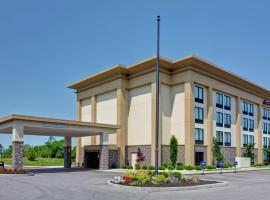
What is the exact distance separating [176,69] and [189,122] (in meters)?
7.44

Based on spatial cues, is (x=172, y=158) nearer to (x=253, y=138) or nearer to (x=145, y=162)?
(x=145, y=162)

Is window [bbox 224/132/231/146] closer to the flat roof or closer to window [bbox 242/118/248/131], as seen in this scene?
window [bbox 242/118/248/131]

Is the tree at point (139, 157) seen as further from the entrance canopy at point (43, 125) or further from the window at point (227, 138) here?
the window at point (227, 138)

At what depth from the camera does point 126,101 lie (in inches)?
1875

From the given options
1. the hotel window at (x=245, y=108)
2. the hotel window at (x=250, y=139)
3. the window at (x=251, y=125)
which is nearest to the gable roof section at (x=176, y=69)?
the hotel window at (x=245, y=108)

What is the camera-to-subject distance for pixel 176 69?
148 ft

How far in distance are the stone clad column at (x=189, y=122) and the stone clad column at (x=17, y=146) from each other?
19.9 m

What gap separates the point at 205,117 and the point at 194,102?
3.55m

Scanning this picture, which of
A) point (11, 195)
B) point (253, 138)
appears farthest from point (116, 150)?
point (11, 195)

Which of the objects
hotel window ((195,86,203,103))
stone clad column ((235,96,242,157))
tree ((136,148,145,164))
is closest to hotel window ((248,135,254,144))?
stone clad column ((235,96,242,157))

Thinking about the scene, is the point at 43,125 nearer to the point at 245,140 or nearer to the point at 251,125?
the point at 245,140

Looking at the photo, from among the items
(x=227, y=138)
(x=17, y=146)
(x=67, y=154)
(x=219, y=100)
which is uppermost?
(x=219, y=100)

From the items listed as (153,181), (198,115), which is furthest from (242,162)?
(153,181)

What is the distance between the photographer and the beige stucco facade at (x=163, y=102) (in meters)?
43.4
